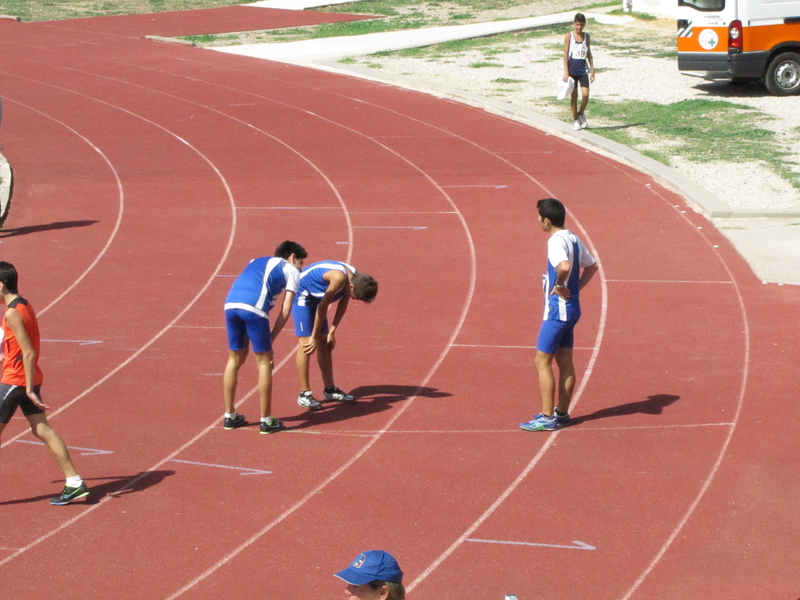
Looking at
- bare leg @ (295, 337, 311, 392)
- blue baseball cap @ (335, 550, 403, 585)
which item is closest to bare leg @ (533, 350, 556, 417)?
bare leg @ (295, 337, 311, 392)

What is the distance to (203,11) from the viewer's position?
33531 mm

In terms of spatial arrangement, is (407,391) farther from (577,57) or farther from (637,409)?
(577,57)

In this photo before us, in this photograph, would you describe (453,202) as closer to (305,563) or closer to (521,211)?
(521,211)

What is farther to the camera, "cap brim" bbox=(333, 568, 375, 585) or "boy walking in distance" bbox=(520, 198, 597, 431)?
"boy walking in distance" bbox=(520, 198, 597, 431)

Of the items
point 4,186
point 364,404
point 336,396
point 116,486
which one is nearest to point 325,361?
point 336,396

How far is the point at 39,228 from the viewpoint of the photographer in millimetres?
13508

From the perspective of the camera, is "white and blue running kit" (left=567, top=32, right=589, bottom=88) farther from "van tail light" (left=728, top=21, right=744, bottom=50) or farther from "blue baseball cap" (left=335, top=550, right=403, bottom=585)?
"blue baseball cap" (left=335, top=550, right=403, bottom=585)

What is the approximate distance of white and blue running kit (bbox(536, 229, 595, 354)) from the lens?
25.7 ft

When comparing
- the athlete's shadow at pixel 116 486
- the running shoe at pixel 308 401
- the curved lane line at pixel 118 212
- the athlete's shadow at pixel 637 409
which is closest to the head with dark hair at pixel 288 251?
the running shoe at pixel 308 401

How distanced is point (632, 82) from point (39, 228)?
40.5 feet

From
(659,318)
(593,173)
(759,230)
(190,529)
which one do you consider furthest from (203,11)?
(190,529)

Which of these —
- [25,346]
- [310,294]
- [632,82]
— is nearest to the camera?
[25,346]

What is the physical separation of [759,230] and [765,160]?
3091 mm

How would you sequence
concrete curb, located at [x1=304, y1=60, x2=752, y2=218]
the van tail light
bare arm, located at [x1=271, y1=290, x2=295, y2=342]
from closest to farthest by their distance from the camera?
bare arm, located at [x1=271, y1=290, x2=295, y2=342]
concrete curb, located at [x1=304, y1=60, x2=752, y2=218]
the van tail light
